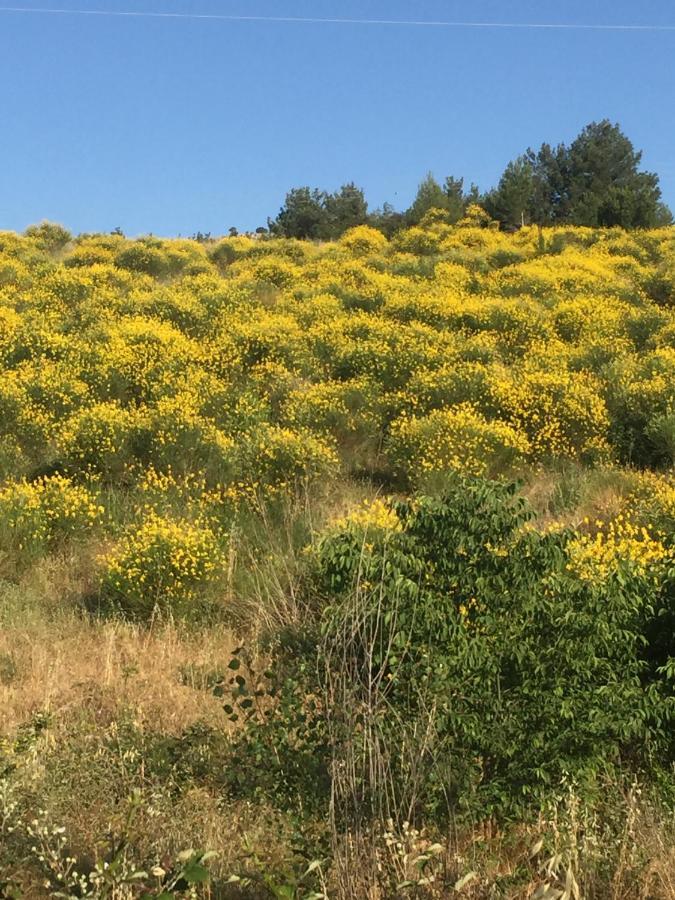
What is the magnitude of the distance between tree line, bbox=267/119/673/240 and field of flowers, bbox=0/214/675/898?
26.9ft

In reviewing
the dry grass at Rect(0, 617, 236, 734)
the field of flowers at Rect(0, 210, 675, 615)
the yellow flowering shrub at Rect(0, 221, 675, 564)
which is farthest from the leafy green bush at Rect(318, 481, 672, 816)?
the yellow flowering shrub at Rect(0, 221, 675, 564)

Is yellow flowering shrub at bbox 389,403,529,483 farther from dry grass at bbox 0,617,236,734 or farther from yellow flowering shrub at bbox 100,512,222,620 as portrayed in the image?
dry grass at bbox 0,617,236,734

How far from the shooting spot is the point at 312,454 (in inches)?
332

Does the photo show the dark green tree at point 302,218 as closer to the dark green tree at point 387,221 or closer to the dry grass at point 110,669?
the dark green tree at point 387,221

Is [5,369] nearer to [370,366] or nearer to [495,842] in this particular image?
[370,366]

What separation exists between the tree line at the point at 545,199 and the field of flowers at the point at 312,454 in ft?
26.9

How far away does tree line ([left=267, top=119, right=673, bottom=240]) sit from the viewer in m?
26.5

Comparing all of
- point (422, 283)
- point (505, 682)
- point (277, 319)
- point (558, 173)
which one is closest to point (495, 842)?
point (505, 682)

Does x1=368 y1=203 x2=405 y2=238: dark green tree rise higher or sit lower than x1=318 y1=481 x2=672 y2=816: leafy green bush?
higher

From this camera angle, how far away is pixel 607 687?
3.64 metres

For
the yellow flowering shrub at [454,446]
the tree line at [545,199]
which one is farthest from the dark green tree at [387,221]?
the yellow flowering shrub at [454,446]

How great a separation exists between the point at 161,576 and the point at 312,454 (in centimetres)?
272

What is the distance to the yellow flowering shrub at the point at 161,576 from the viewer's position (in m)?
6.03

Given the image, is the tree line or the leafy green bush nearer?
the leafy green bush
